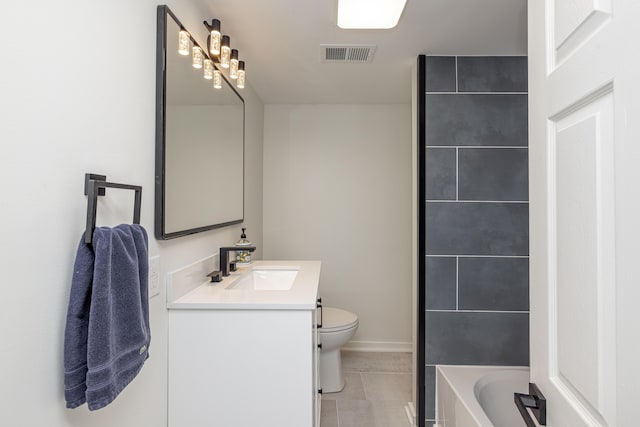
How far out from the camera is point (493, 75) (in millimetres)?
2180

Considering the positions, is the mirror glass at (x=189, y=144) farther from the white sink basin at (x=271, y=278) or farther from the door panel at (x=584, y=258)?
the door panel at (x=584, y=258)

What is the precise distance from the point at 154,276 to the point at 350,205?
2262mm

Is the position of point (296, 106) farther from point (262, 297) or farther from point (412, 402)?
point (412, 402)

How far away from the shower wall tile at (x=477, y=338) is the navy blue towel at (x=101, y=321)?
1.74m

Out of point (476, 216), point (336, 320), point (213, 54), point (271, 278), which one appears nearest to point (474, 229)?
point (476, 216)

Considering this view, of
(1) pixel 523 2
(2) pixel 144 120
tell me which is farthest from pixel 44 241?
(1) pixel 523 2

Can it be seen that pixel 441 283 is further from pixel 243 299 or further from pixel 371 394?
pixel 243 299

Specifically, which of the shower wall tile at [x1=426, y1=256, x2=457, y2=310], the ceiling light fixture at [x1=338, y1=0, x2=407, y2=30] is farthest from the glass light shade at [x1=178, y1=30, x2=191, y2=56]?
the shower wall tile at [x1=426, y1=256, x2=457, y2=310]

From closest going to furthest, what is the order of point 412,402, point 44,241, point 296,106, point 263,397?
point 44,241 < point 263,397 < point 412,402 < point 296,106

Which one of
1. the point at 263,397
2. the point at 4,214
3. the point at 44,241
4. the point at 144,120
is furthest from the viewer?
the point at 263,397

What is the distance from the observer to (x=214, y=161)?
1.86 meters

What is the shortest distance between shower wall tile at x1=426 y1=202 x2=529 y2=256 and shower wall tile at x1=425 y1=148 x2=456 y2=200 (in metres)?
0.07

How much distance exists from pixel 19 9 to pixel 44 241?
0.48 m

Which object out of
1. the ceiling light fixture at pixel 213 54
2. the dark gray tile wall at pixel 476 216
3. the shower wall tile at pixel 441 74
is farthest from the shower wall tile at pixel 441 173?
the ceiling light fixture at pixel 213 54
